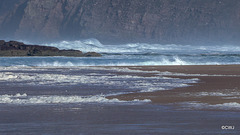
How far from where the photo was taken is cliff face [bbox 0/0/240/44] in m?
104

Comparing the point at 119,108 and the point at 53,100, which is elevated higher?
the point at 53,100

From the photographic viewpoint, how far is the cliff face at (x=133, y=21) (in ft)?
341

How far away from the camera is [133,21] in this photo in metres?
105

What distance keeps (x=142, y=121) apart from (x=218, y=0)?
102 m

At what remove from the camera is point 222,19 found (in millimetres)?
110438

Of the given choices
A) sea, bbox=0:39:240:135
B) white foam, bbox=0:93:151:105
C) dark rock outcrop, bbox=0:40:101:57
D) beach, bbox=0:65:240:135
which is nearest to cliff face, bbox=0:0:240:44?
dark rock outcrop, bbox=0:40:101:57

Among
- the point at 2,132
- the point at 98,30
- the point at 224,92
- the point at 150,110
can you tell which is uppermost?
the point at 98,30

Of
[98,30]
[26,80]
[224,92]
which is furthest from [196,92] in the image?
[98,30]

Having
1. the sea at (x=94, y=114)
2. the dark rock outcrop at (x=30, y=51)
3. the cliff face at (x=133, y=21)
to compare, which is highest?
the cliff face at (x=133, y=21)

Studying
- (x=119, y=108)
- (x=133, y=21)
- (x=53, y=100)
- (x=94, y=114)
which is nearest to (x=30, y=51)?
(x=53, y=100)

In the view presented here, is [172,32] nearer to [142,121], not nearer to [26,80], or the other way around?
[26,80]

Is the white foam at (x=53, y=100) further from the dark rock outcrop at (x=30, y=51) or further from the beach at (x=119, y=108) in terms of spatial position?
the dark rock outcrop at (x=30, y=51)

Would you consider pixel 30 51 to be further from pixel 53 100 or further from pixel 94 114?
pixel 94 114

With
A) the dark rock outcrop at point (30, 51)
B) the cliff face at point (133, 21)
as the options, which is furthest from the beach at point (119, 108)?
the cliff face at point (133, 21)
